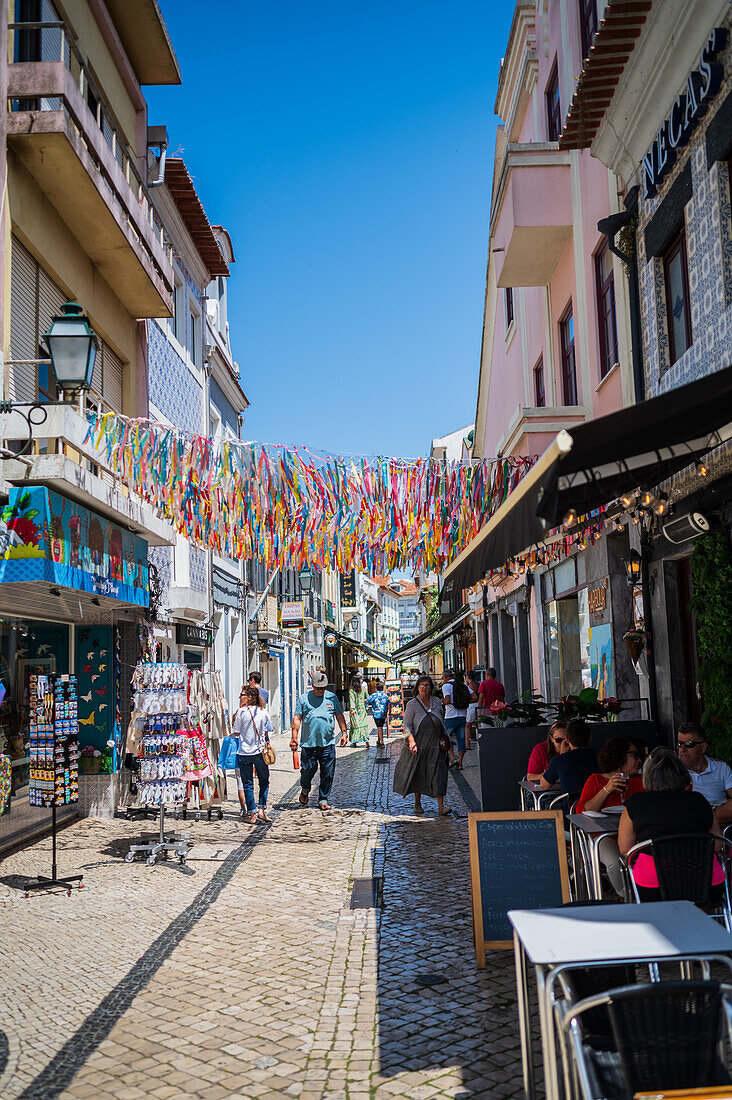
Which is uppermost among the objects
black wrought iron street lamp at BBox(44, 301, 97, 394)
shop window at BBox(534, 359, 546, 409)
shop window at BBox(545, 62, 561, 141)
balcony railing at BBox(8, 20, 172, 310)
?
shop window at BBox(545, 62, 561, 141)

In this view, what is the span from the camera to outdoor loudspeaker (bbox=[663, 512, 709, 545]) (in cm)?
765

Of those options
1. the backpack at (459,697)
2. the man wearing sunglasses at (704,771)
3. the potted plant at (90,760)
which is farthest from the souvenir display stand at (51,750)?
the backpack at (459,697)

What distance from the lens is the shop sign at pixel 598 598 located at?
11188 mm

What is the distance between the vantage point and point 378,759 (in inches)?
790

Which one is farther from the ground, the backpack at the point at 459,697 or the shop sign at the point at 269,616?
the shop sign at the point at 269,616

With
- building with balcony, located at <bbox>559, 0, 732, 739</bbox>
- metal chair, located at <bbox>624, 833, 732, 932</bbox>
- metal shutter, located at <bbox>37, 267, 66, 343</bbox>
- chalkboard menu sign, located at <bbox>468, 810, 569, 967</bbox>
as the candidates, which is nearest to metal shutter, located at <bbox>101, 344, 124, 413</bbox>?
metal shutter, located at <bbox>37, 267, 66, 343</bbox>

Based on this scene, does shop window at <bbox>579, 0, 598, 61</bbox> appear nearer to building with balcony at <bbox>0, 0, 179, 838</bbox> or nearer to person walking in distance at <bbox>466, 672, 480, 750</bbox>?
building with balcony at <bbox>0, 0, 179, 838</bbox>

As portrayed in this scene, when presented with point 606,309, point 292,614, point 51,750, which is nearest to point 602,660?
point 606,309

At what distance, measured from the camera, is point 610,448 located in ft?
16.2

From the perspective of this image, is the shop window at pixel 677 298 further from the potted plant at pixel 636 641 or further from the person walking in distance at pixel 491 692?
the person walking in distance at pixel 491 692

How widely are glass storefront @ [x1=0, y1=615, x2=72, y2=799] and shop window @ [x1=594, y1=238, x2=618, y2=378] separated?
752cm

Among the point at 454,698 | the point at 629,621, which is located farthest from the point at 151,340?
the point at 629,621

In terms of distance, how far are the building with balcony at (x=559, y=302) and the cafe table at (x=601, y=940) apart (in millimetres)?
6902

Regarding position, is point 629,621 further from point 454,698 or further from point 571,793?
point 454,698
